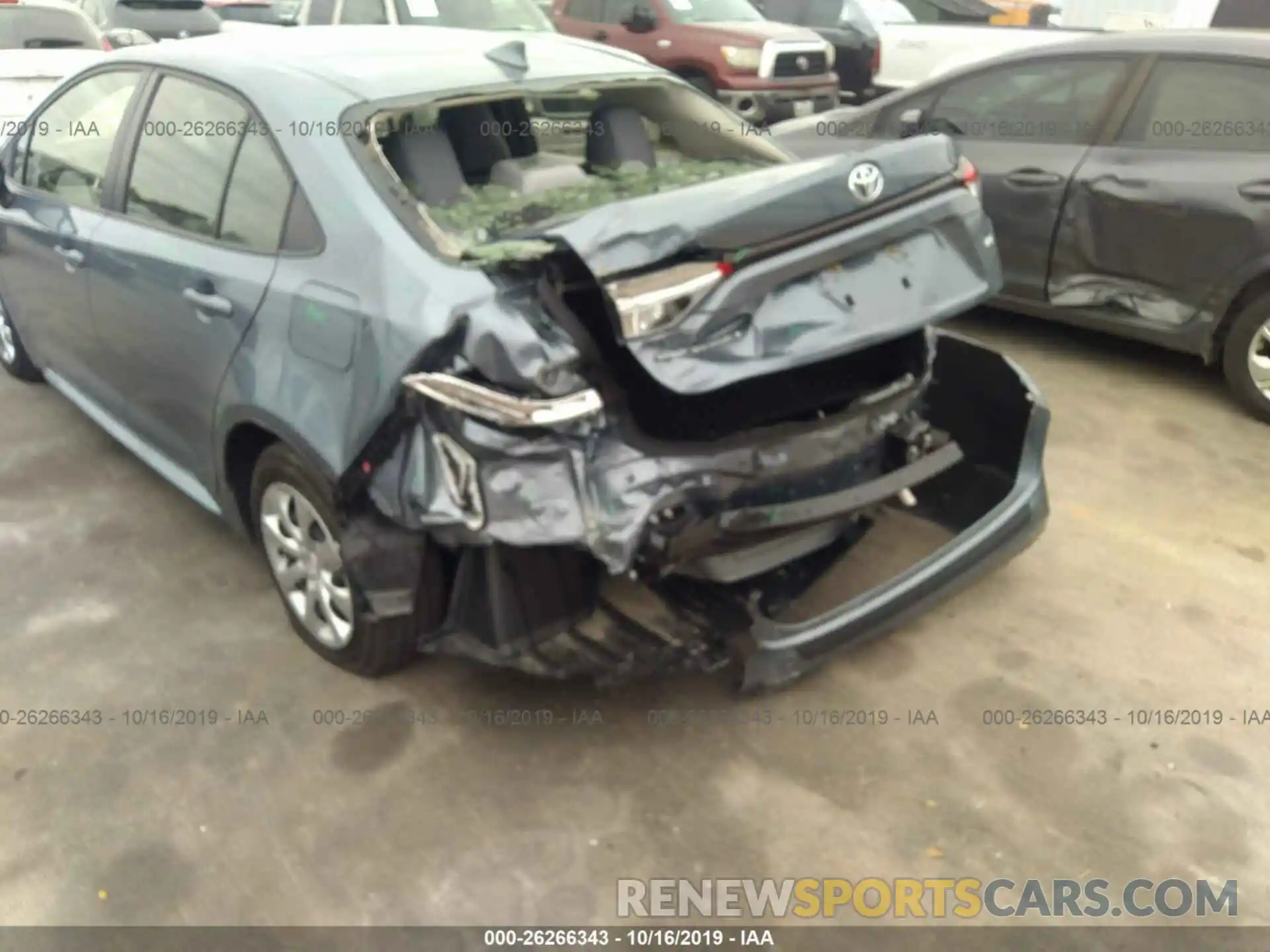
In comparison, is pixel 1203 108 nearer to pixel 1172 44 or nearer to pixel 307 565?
pixel 1172 44

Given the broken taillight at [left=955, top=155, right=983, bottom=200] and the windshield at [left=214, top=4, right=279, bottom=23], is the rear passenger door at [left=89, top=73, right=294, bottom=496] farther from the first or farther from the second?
the windshield at [left=214, top=4, right=279, bottom=23]

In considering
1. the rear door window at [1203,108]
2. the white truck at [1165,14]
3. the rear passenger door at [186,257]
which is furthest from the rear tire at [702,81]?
the rear passenger door at [186,257]

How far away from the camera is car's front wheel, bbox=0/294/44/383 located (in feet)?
15.9

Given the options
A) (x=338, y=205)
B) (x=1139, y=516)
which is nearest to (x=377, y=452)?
(x=338, y=205)

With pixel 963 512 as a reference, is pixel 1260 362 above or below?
above

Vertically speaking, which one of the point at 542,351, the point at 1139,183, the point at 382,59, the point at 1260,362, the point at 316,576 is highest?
the point at 382,59

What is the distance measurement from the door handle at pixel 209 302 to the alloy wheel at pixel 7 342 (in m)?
2.44

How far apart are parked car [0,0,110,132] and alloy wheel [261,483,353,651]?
5207 mm

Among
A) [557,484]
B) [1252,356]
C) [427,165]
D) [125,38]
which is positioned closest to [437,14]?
[125,38]

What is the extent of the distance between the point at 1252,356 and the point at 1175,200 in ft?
2.49

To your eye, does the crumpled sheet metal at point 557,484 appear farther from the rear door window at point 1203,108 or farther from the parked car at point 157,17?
the parked car at point 157,17

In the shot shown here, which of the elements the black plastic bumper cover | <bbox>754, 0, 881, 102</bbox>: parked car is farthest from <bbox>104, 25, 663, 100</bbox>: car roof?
<bbox>754, 0, 881, 102</bbox>: parked car

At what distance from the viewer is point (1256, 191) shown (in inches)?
169

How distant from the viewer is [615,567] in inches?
88.8
